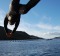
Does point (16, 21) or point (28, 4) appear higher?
point (28, 4)

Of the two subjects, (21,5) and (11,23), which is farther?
(11,23)

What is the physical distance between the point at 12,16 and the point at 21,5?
57cm

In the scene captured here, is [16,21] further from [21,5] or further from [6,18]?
[21,5]

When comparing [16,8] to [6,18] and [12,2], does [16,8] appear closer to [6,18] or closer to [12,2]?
[12,2]

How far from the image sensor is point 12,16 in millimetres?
7715

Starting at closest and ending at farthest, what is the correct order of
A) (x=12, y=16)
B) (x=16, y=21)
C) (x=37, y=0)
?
(x=37, y=0) < (x=12, y=16) < (x=16, y=21)

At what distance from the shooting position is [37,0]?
7234 millimetres

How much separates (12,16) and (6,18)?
0.66m

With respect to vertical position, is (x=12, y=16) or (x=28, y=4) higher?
(x=28, y=4)

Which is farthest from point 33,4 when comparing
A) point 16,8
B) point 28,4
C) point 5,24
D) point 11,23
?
point 5,24

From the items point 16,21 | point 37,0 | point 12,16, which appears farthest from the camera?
point 16,21

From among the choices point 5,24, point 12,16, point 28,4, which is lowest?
point 5,24

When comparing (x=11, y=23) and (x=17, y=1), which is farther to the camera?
(x=11, y=23)

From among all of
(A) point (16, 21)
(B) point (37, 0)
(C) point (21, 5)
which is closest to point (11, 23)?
(A) point (16, 21)
